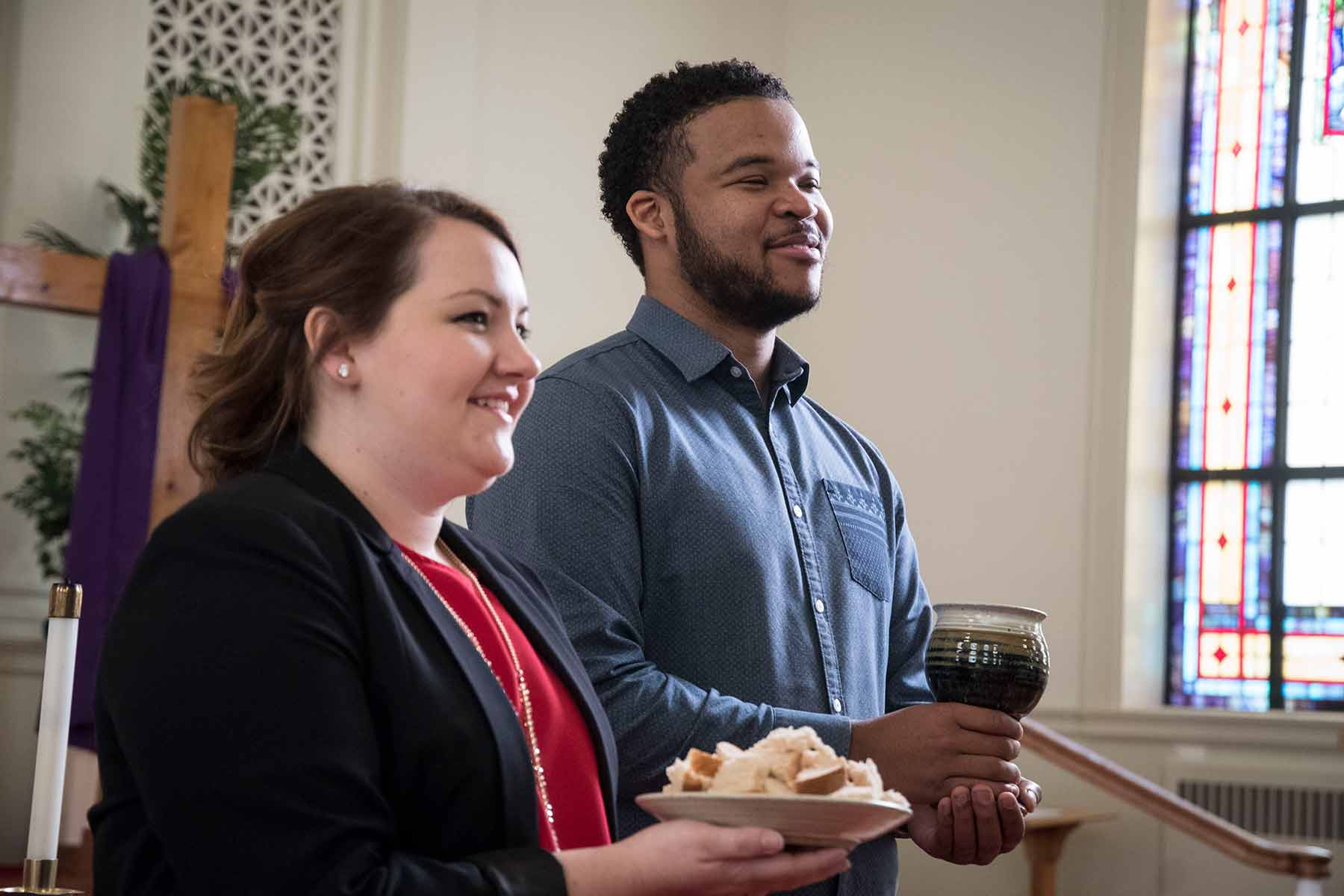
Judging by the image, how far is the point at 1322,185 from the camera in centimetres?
703

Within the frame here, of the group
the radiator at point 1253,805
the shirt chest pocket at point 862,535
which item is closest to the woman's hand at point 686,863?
the shirt chest pocket at point 862,535

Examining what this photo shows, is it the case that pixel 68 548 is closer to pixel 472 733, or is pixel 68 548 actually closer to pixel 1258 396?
pixel 472 733

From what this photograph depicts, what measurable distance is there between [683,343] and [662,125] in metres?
0.38

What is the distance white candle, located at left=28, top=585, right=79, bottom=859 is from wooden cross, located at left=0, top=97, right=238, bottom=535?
307cm

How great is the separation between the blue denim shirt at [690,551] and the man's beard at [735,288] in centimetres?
6

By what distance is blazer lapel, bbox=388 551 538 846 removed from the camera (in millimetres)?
1471

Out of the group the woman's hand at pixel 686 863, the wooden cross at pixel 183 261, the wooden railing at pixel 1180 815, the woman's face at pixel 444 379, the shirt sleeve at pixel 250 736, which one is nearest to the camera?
the shirt sleeve at pixel 250 736

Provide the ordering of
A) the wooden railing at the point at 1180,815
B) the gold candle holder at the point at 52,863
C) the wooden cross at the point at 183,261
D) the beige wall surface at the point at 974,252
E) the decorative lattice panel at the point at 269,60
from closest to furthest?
1. the gold candle holder at the point at 52,863
2. the wooden cross at the point at 183,261
3. the wooden railing at the point at 1180,815
4. the decorative lattice panel at the point at 269,60
5. the beige wall surface at the point at 974,252

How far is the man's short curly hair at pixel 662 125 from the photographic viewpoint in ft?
8.21

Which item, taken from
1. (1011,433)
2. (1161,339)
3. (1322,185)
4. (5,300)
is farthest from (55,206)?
(1322,185)

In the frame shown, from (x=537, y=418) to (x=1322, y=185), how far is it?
576cm

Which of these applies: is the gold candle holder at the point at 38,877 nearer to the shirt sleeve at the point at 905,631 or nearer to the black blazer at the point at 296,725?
the black blazer at the point at 296,725

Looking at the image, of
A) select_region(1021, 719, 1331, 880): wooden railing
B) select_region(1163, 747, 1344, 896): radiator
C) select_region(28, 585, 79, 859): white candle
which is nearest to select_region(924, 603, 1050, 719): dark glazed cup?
select_region(28, 585, 79, 859): white candle

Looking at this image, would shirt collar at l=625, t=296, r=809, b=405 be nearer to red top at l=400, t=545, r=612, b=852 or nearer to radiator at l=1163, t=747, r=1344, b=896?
red top at l=400, t=545, r=612, b=852
